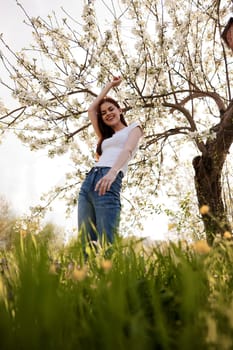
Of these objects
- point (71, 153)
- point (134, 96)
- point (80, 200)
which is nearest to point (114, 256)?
point (80, 200)

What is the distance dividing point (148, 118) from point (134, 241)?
444cm

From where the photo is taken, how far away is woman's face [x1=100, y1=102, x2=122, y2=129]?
10.7 ft

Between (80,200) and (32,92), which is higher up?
(32,92)

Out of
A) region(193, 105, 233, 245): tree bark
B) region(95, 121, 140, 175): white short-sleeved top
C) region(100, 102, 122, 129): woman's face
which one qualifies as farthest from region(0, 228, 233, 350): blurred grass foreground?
region(193, 105, 233, 245): tree bark

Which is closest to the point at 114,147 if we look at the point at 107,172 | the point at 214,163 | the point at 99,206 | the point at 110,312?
the point at 107,172

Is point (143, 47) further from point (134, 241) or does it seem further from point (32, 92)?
point (134, 241)

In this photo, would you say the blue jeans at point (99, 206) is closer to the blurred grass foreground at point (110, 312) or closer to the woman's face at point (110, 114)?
the woman's face at point (110, 114)

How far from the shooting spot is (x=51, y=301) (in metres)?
0.90

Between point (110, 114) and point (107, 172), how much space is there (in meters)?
0.59

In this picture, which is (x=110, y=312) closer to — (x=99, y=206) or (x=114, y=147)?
(x=99, y=206)

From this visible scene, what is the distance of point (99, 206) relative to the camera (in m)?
2.74

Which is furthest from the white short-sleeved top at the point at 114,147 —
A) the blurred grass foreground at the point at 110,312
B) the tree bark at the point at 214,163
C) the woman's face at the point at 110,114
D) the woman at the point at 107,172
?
the tree bark at the point at 214,163

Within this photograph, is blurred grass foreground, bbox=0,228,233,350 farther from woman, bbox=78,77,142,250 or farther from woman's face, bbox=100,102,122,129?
woman's face, bbox=100,102,122,129

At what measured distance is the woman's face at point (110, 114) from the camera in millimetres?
3262
